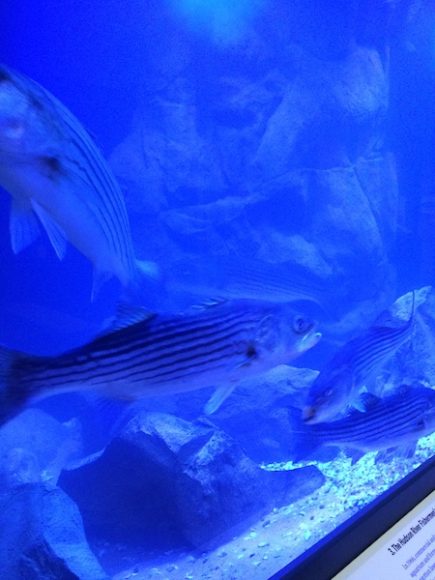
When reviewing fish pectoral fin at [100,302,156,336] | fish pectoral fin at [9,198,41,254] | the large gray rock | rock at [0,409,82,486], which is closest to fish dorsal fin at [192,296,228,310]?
fish pectoral fin at [100,302,156,336]

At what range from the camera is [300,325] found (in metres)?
1.63

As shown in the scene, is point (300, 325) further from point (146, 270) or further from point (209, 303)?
point (146, 270)

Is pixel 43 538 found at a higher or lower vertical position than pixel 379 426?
higher

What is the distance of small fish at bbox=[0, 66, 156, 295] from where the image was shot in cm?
116

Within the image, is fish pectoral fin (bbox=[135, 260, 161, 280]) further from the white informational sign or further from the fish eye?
the white informational sign

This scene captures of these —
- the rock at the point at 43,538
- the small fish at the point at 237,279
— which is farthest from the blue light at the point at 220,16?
the rock at the point at 43,538

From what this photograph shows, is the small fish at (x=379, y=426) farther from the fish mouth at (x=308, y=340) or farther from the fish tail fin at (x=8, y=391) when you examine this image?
the fish tail fin at (x=8, y=391)

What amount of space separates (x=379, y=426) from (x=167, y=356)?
4.48 ft

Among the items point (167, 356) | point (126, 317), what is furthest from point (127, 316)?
point (167, 356)

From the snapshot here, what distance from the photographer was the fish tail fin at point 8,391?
1147mm

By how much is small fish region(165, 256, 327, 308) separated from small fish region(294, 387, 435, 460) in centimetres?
58

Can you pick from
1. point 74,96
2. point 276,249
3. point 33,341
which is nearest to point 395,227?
point 276,249

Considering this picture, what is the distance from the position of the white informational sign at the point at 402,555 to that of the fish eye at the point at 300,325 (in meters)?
0.88

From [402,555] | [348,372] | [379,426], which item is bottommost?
[402,555]
